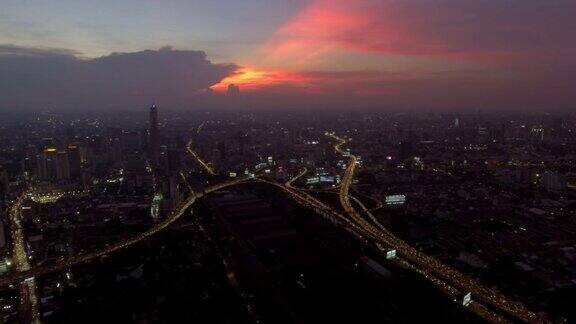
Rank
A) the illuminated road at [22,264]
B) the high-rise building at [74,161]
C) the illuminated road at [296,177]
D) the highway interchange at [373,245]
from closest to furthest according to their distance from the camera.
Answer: the highway interchange at [373,245] → the illuminated road at [22,264] → the illuminated road at [296,177] → the high-rise building at [74,161]

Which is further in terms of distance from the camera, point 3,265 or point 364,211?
point 364,211

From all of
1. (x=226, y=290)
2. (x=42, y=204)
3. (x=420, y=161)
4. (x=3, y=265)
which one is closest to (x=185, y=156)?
(x=42, y=204)

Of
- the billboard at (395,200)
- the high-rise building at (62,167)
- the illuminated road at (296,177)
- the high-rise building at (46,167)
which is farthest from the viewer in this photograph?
the high-rise building at (62,167)

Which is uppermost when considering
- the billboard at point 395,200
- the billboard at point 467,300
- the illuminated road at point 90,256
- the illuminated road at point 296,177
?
the billboard at point 467,300

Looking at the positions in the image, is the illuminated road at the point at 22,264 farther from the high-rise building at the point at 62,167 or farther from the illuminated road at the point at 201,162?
the illuminated road at the point at 201,162

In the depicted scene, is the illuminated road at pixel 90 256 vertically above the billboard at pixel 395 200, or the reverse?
the illuminated road at pixel 90 256

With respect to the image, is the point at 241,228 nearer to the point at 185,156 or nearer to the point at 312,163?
the point at 312,163

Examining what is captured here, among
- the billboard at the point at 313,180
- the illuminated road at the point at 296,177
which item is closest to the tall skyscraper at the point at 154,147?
the illuminated road at the point at 296,177
